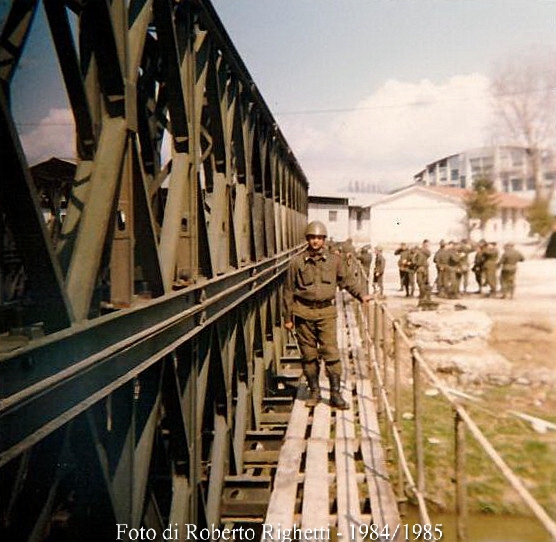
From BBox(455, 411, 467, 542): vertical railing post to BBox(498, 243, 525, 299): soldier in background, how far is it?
66.8 ft

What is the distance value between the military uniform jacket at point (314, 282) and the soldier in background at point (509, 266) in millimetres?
17024

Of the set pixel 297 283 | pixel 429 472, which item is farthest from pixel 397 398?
pixel 429 472

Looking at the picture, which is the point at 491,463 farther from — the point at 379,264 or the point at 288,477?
the point at 379,264

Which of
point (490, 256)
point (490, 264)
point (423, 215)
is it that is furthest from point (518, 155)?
point (423, 215)

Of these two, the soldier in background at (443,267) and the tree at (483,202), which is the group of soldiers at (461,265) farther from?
the tree at (483,202)

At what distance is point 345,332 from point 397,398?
728 centimetres

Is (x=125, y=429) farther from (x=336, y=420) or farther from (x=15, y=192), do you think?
(x=336, y=420)

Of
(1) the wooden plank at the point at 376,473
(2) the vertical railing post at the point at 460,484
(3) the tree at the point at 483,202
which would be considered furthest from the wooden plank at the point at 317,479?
(3) the tree at the point at 483,202

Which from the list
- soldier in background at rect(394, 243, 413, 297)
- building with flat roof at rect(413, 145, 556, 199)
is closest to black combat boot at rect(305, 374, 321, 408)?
soldier in background at rect(394, 243, 413, 297)

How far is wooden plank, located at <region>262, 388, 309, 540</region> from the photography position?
4.35 meters

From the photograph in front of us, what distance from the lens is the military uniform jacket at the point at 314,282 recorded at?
642 cm

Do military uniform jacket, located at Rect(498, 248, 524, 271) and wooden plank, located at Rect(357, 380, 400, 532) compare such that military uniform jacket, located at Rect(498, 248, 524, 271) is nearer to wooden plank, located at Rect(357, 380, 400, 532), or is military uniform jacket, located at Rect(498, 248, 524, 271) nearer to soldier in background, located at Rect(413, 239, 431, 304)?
soldier in background, located at Rect(413, 239, 431, 304)

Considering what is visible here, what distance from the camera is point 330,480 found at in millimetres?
5094

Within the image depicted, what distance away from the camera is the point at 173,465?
392 centimetres
